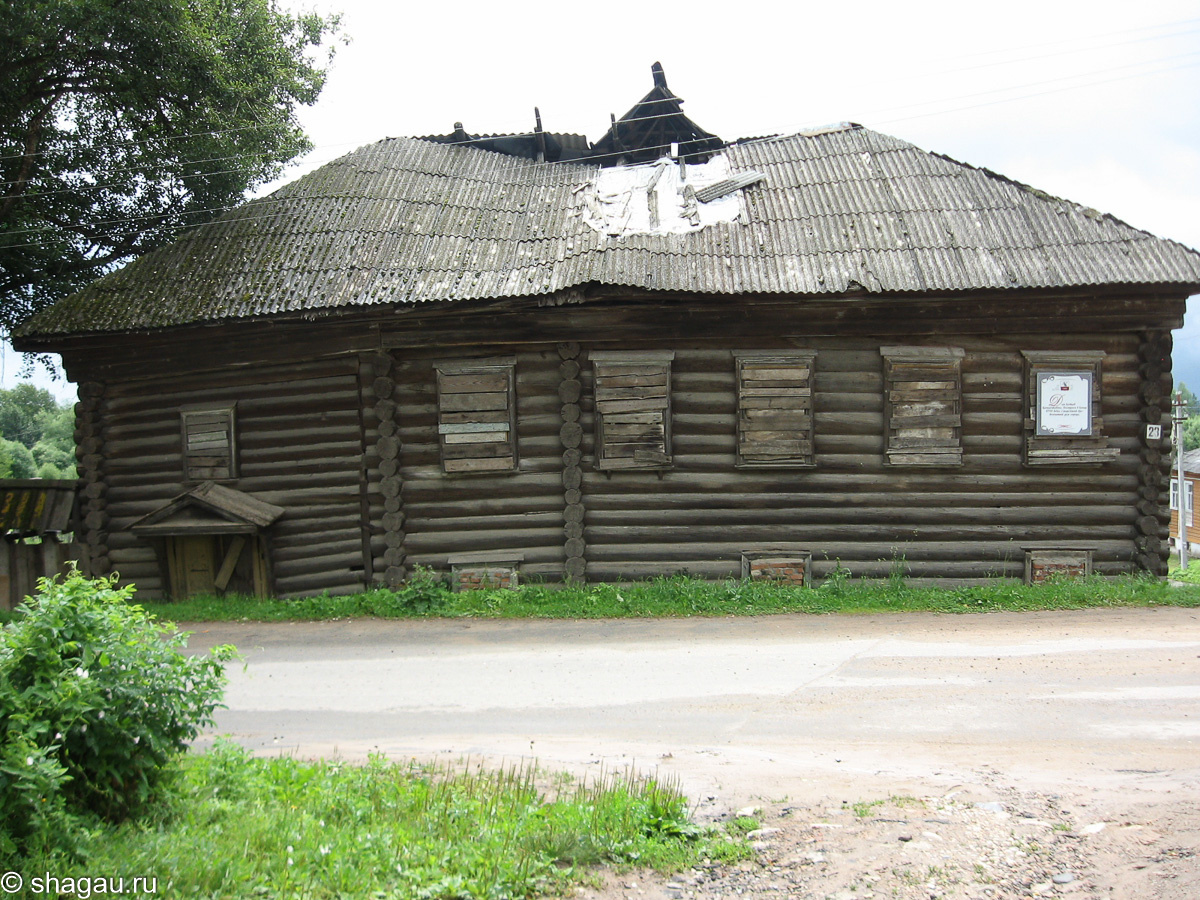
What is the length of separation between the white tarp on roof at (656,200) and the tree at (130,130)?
6257mm

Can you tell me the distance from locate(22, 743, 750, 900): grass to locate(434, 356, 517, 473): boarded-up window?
6165mm

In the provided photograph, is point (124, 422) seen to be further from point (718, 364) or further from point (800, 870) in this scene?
point (800, 870)

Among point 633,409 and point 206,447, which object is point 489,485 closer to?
point 633,409

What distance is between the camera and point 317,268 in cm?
1132

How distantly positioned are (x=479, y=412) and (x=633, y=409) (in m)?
2.01

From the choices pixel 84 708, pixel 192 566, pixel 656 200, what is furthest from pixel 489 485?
pixel 84 708

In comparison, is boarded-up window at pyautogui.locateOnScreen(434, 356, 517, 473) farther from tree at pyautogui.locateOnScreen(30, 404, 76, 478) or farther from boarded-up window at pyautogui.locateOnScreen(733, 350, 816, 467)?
tree at pyautogui.locateOnScreen(30, 404, 76, 478)

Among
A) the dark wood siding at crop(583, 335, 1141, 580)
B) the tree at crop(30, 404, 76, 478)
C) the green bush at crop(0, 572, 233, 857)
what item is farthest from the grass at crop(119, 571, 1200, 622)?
the tree at crop(30, 404, 76, 478)

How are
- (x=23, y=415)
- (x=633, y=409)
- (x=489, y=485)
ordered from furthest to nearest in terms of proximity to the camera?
(x=23, y=415)
(x=489, y=485)
(x=633, y=409)

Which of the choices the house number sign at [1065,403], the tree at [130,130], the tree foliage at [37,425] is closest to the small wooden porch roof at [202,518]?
the tree at [130,130]

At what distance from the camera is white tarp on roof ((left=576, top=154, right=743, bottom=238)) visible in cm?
1196

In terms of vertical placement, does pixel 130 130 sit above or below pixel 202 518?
above

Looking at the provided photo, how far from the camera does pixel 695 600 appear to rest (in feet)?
32.3

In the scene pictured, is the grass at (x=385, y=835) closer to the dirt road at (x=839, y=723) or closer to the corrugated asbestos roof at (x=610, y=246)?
the dirt road at (x=839, y=723)
